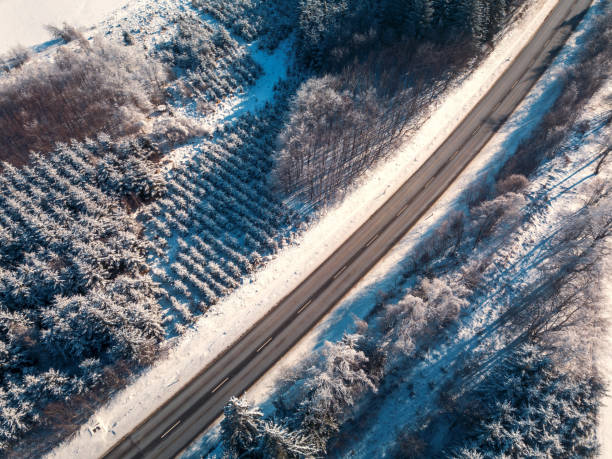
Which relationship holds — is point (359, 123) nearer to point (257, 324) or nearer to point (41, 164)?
point (257, 324)

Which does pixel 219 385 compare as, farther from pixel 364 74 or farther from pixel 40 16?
pixel 40 16

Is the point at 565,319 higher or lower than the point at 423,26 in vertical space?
lower

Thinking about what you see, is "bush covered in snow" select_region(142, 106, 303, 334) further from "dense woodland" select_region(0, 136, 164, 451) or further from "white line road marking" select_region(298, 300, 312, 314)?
"white line road marking" select_region(298, 300, 312, 314)

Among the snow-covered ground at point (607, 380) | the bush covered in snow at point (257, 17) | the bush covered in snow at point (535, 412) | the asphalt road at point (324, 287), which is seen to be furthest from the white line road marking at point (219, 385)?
the bush covered in snow at point (257, 17)

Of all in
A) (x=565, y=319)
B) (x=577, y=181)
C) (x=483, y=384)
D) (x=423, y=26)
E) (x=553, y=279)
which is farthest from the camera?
(x=423, y=26)

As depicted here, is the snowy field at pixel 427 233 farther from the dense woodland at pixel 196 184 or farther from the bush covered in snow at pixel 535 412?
the bush covered in snow at pixel 535 412

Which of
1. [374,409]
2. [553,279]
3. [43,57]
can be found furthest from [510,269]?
[43,57]
